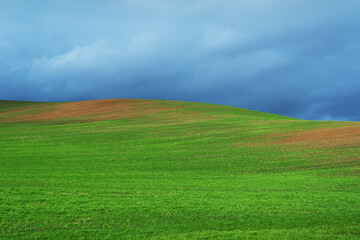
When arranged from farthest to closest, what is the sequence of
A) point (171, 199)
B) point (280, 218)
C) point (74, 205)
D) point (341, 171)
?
point (341, 171)
point (171, 199)
point (74, 205)
point (280, 218)

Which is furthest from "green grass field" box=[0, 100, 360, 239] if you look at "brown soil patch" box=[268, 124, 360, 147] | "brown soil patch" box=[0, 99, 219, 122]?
"brown soil patch" box=[0, 99, 219, 122]

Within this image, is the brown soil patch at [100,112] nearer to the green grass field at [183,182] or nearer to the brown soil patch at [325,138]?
the green grass field at [183,182]

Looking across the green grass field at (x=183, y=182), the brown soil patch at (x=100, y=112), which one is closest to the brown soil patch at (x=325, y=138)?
the green grass field at (x=183, y=182)

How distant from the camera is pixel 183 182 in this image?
46.6 feet

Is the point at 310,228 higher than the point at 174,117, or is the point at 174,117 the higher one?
the point at 174,117

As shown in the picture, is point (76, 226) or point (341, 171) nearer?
point (76, 226)

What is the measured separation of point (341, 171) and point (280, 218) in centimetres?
914

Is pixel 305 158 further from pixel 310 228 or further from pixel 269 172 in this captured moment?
pixel 310 228

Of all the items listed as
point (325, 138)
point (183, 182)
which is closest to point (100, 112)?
point (325, 138)

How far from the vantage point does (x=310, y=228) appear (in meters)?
8.21

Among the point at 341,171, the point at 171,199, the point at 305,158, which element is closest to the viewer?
the point at 171,199

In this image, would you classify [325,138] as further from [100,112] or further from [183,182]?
[100,112]

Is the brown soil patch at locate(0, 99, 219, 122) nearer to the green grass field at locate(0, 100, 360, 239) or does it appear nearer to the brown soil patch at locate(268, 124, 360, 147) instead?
the green grass field at locate(0, 100, 360, 239)

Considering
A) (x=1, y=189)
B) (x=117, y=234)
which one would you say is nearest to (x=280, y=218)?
(x=117, y=234)
